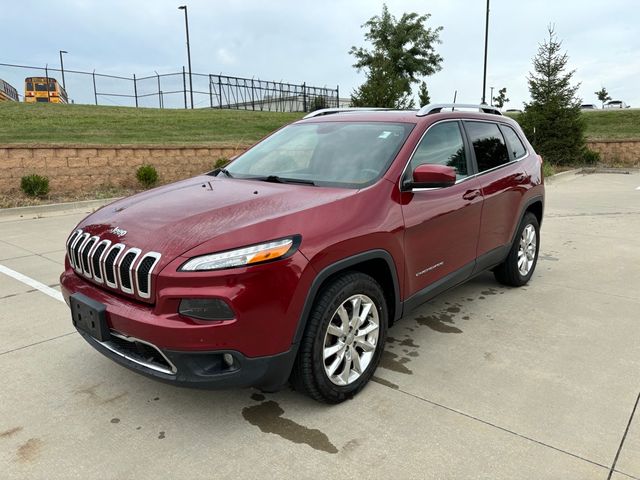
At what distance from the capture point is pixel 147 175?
41.2 ft

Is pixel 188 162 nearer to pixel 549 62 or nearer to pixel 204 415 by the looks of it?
pixel 204 415

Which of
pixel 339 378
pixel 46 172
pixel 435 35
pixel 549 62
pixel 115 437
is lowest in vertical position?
pixel 115 437

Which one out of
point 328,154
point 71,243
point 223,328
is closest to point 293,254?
point 223,328

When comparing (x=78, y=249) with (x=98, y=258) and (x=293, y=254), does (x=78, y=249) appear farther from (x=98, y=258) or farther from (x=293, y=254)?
(x=293, y=254)

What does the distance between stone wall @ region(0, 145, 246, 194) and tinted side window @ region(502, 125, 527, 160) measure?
10.3 meters

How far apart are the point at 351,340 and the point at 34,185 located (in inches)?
398

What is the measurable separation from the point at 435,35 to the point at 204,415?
44528mm

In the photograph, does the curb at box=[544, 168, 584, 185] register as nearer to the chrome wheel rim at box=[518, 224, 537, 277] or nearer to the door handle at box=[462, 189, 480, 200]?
the chrome wheel rim at box=[518, 224, 537, 277]

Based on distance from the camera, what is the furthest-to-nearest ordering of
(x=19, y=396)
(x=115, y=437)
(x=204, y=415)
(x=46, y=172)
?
(x=46, y=172), (x=19, y=396), (x=204, y=415), (x=115, y=437)

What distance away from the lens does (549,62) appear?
19.8 meters

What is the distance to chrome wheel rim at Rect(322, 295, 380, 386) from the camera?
2.85 m

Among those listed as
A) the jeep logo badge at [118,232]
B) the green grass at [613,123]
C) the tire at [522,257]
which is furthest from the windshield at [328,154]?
the green grass at [613,123]

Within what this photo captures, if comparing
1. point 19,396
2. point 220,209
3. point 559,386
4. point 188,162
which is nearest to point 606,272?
point 559,386

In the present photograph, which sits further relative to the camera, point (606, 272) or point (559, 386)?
point (606, 272)
